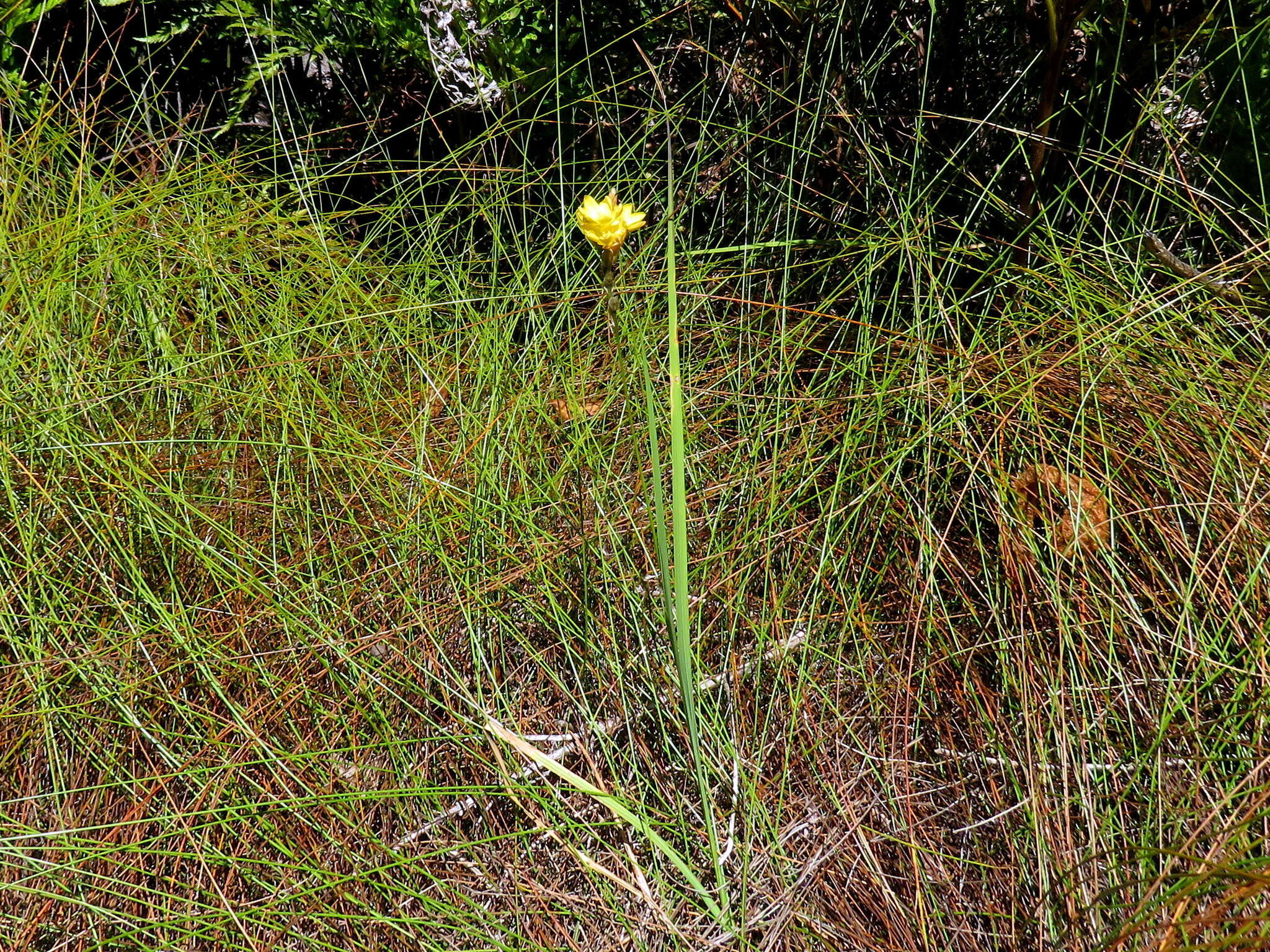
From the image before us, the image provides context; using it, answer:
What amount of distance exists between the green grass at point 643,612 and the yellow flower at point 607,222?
135mm

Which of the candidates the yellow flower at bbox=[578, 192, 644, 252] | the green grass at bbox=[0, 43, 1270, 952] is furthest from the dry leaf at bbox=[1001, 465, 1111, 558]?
the yellow flower at bbox=[578, 192, 644, 252]

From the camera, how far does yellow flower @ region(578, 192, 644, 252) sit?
38.3 inches

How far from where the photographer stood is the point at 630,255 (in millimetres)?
1479

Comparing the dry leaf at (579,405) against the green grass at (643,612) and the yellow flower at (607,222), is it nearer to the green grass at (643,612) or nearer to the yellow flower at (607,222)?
the green grass at (643,612)

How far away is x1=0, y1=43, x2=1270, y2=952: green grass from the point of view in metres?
0.90

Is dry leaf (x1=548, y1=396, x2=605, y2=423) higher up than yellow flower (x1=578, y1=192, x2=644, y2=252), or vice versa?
yellow flower (x1=578, y1=192, x2=644, y2=252)

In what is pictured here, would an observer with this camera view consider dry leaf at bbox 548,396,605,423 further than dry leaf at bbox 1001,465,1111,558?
Yes

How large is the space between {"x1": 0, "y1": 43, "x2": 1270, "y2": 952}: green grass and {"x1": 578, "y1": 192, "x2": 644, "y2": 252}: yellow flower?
0.44 feet

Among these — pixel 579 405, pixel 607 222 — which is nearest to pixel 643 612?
pixel 579 405

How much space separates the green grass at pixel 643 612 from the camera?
2.95ft

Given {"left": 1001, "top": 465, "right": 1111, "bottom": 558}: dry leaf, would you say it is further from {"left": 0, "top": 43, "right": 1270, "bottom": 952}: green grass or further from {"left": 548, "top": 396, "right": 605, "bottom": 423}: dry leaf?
{"left": 548, "top": 396, "right": 605, "bottom": 423}: dry leaf

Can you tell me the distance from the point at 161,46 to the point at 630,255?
1033mm

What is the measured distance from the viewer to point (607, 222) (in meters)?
1.03

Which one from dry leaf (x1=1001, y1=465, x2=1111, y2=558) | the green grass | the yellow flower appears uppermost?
the yellow flower
